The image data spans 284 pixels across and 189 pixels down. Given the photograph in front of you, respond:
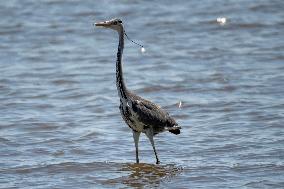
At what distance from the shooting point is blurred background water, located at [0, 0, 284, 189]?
31.3 ft

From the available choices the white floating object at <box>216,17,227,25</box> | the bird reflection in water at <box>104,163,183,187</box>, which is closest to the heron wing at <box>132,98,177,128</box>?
the bird reflection in water at <box>104,163,183,187</box>

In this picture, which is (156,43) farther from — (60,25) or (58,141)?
(58,141)

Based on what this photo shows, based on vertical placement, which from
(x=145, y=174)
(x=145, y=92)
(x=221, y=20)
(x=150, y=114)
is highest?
(x=221, y=20)

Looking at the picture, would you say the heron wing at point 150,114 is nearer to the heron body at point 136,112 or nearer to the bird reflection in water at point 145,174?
the heron body at point 136,112

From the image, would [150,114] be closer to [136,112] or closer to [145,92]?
[136,112]

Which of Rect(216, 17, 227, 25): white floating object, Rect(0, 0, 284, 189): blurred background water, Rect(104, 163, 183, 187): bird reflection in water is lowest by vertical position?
Rect(104, 163, 183, 187): bird reflection in water

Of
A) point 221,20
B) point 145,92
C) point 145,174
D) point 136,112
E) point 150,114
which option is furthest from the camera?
point 221,20

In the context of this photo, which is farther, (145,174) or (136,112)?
(145,174)

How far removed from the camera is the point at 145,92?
13.7 meters

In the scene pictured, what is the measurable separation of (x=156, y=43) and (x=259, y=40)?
217 cm

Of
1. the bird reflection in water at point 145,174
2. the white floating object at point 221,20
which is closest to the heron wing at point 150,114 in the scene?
the bird reflection in water at point 145,174

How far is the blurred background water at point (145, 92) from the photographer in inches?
376

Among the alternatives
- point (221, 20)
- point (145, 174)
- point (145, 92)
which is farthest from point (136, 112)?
point (221, 20)

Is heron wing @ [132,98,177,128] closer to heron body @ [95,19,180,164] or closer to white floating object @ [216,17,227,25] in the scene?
heron body @ [95,19,180,164]
